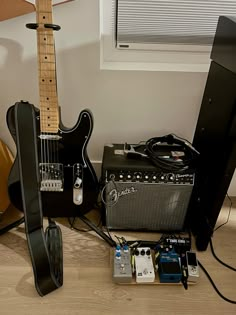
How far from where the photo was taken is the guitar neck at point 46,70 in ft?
3.28

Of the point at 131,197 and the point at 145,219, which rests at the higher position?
the point at 131,197

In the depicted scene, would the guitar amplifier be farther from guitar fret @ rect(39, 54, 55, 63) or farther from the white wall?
guitar fret @ rect(39, 54, 55, 63)

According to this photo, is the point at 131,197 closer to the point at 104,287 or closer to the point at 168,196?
the point at 168,196

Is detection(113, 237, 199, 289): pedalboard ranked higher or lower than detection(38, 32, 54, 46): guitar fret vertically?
lower

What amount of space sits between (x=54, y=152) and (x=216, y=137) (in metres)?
0.67

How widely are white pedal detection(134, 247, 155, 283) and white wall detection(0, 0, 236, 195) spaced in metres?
0.59

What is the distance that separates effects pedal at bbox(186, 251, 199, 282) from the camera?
1.17 m

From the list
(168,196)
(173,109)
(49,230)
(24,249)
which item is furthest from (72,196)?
(173,109)

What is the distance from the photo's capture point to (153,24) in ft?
4.21

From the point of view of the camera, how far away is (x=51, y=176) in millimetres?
1271

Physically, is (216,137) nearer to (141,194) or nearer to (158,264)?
(141,194)

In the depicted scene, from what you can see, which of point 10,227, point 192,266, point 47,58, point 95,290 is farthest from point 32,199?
point 192,266

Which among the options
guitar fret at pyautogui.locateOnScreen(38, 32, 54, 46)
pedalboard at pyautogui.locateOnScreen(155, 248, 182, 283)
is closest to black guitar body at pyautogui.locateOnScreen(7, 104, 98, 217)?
guitar fret at pyautogui.locateOnScreen(38, 32, 54, 46)

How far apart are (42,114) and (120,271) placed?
70 centimetres
